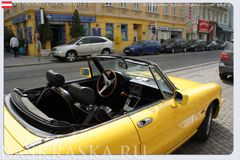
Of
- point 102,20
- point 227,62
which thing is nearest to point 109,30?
point 102,20

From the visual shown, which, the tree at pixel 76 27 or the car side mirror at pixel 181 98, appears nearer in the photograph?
the car side mirror at pixel 181 98

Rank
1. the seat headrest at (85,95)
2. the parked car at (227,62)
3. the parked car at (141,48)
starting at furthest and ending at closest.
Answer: the parked car at (141,48)
the parked car at (227,62)
the seat headrest at (85,95)

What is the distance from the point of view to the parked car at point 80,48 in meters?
13.0

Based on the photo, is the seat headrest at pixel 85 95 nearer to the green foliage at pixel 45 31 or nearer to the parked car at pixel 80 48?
the parked car at pixel 80 48

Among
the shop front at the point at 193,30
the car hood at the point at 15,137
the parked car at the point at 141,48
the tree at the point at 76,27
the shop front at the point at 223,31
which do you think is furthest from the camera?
the shop front at the point at 223,31

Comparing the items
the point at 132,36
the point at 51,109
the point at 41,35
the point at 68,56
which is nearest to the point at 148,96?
the point at 51,109

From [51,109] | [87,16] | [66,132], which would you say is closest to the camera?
[66,132]

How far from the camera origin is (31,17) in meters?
16.2

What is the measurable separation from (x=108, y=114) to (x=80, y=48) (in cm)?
1197

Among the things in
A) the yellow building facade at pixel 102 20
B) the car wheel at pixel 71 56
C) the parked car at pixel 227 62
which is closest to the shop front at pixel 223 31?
the yellow building facade at pixel 102 20

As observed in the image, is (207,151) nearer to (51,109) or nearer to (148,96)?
(148,96)

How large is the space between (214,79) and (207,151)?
539 centimetres

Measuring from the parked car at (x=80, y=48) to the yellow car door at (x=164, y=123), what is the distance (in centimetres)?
1153

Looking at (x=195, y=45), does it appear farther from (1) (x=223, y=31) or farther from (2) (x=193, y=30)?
(1) (x=223, y=31)
